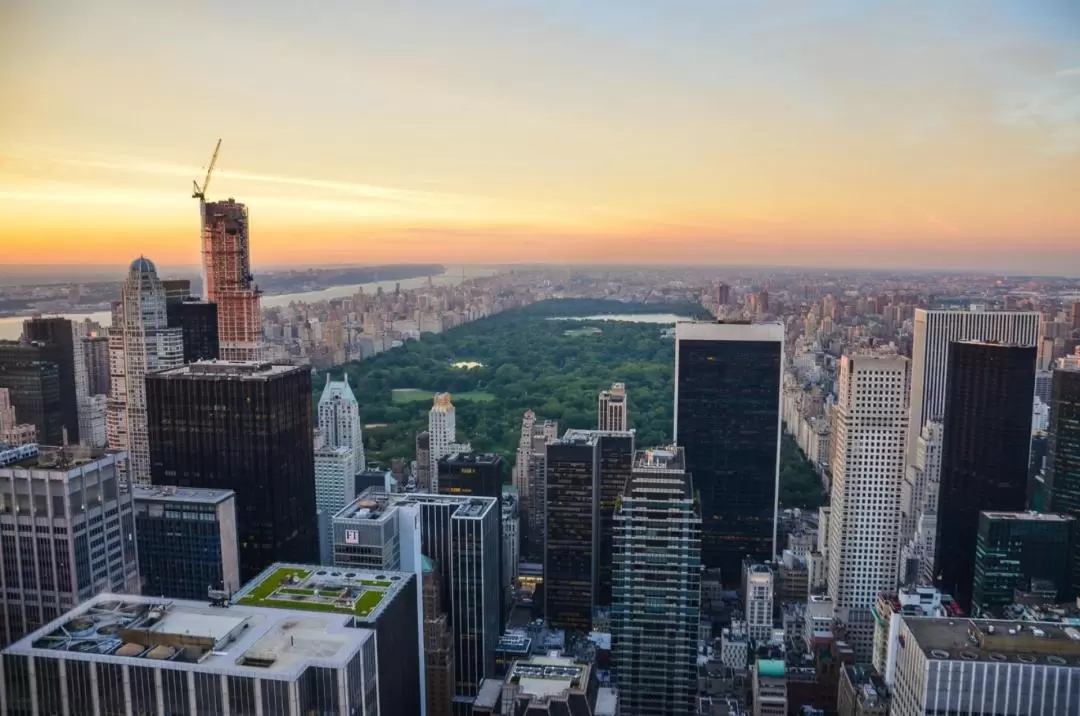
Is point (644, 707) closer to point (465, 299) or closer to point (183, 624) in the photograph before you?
point (183, 624)

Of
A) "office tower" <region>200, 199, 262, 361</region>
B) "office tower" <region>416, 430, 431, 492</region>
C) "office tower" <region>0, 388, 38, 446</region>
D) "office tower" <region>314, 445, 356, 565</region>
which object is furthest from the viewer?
"office tower" <region>416, 430, 431, 492</region>

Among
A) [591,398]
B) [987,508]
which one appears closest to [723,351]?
[591,398]

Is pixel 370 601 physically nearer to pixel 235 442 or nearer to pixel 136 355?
pixel 235 442

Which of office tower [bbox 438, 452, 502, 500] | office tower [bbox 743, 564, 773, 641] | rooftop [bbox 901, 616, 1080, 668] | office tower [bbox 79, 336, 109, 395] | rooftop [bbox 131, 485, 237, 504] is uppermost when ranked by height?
office tower [bbox 79, 336, 109, 395]

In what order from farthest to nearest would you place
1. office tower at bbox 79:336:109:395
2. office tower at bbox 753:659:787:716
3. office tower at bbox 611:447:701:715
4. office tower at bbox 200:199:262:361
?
1. office tower at bbox 200:199:262:361
2. office tower at bbox 79:336:109:395
3. office tower at bbox 753:659:787:716
4. office tower at bbox 611:447:701:715

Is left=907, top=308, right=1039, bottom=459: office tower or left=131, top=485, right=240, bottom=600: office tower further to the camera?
left=907, top=308, right=1039, bottom=459: office tower

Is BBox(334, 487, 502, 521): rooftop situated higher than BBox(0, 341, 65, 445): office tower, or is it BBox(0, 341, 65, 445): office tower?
BBox(0, 341, 65, 445): office tower

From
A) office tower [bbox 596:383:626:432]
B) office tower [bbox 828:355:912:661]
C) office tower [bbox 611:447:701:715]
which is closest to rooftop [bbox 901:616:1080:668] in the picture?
office tower [bbox 611:447:701:715]

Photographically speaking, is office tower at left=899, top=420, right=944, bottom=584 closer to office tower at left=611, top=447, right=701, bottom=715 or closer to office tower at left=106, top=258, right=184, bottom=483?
office tower at left=611, top=447, right=701, bottom=715

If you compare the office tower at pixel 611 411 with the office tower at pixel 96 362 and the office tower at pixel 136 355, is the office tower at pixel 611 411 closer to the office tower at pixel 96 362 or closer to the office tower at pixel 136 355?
the office tower at pixel 136 355
